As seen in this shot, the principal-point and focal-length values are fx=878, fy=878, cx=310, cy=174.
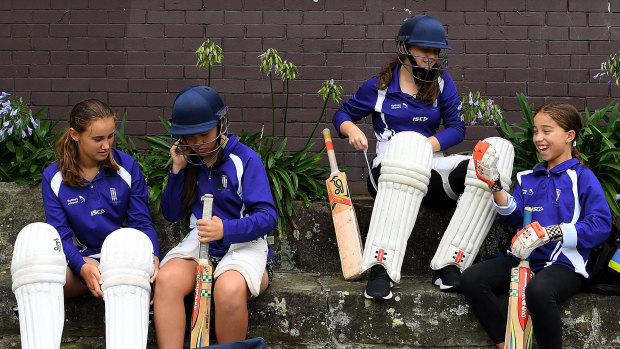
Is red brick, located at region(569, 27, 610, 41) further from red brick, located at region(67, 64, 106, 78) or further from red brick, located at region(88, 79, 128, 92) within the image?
red brick, located at region(67, 64, 106, 78)

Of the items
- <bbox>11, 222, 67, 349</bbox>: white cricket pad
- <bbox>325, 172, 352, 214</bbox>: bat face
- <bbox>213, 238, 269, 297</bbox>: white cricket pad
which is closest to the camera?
<bbox>11, 222, 67, 349</bbox>: white cricket pad

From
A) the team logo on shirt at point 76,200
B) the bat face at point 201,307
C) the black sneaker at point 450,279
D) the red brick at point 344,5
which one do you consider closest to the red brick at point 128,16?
the red brick at point 344,5

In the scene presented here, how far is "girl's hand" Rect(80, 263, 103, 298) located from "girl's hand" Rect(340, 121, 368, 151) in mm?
1276

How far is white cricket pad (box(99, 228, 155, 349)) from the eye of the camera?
3.31 metres

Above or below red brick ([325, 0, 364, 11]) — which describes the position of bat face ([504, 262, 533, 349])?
below

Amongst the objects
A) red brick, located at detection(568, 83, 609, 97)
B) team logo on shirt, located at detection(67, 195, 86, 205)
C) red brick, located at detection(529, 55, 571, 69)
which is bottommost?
team logo on shirt, located at detection(67, 195, 86, 205)

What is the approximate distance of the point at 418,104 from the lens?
4.22m

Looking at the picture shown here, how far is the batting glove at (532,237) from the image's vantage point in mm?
3504

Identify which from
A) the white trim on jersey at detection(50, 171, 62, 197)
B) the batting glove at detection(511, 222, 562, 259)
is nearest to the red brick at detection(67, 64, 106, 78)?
the white trim on jersey at detection(50, 171, 62, 197)

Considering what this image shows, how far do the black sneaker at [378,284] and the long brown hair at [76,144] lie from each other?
122cm

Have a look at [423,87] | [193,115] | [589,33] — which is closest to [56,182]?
[193,115]

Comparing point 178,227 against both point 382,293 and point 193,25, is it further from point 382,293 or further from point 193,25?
point 193,25

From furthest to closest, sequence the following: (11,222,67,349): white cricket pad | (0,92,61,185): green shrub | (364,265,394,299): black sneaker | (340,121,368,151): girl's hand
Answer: (0,92,61,185): green shrub, (340,121,368,151): girl's hand, (364,265,394,299): black sneaker, (11,222,67,349): white cricket pad

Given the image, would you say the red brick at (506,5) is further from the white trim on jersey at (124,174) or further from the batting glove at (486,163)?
the white trim on jersey at (124,174)
